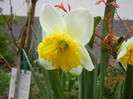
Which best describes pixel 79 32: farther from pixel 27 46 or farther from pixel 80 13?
pixel 27 46

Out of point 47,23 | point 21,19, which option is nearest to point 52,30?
point 47,23

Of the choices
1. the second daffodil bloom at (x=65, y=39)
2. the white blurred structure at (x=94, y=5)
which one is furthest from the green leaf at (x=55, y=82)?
the white blurred structure at (x=94, y=5)

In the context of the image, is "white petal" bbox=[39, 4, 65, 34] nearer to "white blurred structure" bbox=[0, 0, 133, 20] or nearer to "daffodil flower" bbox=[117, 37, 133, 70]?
"daffodil flower" bbox=[117, 37, 133, 70]

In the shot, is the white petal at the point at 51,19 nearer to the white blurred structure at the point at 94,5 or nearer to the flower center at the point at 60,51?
the flower center at the point at 60,51

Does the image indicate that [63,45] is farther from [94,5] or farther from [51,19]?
[94,5]

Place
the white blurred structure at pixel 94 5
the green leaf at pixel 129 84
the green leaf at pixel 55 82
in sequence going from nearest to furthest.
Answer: the green leaf at pixel 129 84, the green leaf at pixel 55 82, the white blurred structure at pixel 94 5

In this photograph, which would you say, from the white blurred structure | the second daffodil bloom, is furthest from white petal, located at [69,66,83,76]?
the white blurred structure
